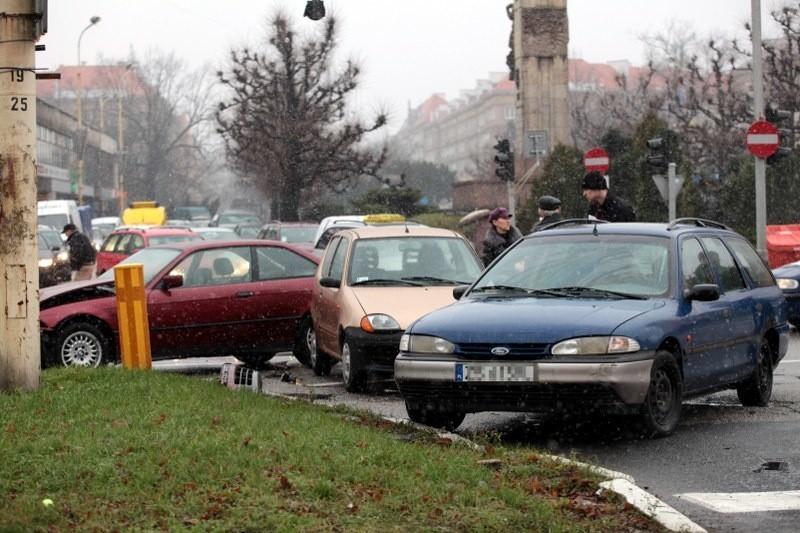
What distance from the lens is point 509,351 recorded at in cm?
860

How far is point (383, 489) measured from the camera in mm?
6453

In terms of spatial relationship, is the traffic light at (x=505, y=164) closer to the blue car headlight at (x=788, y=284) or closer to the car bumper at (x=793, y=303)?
the blue car headlight at (x=788, y=284)

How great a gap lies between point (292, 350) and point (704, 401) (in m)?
5.27

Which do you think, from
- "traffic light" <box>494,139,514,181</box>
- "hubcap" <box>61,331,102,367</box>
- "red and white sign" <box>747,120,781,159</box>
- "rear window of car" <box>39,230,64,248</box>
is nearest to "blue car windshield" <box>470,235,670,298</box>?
"hubcap" <box>61,331,102,367</box>

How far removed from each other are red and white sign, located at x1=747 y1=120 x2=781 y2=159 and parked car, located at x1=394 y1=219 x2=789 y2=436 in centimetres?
1447

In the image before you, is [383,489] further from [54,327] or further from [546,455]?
[54,327]

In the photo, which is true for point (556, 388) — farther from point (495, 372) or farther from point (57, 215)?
point (57, 215)

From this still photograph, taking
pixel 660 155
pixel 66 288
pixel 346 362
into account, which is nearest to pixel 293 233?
pixel 660 155

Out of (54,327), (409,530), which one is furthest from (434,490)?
(54,327)

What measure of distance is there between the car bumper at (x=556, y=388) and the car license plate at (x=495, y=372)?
2 cm

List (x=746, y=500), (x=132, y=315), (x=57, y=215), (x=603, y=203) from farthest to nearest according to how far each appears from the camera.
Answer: (x=57, y=215) < (x=603, y=203) < (x=132, y=315) < (x=746, y=500)

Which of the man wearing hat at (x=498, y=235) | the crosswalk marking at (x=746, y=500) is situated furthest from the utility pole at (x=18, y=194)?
the man wearing hat at (x=498, y=235)

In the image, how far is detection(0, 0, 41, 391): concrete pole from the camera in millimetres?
9953

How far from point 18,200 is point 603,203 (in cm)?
606
